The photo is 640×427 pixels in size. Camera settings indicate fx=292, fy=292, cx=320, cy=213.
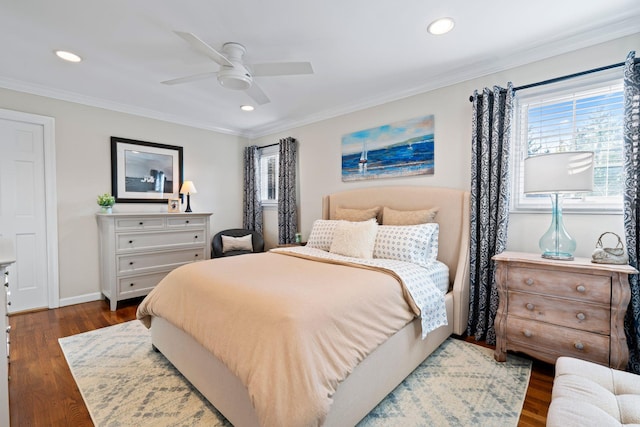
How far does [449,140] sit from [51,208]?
14.5ft

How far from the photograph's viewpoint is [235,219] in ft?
16.7

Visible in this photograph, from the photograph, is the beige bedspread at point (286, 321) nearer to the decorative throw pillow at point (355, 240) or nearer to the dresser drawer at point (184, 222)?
the decorative throw pillow at point (355, 240)

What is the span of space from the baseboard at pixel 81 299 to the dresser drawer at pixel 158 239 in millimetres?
808

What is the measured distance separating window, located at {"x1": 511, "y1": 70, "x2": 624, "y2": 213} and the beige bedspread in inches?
64.6

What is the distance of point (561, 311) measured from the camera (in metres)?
1.95

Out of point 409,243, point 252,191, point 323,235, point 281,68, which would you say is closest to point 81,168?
point 252,191

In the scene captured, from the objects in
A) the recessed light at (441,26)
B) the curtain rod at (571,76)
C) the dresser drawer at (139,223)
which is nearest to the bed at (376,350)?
the curtain rod at (571,76)

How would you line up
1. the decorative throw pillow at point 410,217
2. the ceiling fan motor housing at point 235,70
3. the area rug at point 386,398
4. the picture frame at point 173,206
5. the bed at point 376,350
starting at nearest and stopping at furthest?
the bed at point 376,350 < the area rug at point 386,398 < the ceiling fan motor housing at point 235,70 < the decorative throw pillow at point 410,217 < the picture frame at point 173,206

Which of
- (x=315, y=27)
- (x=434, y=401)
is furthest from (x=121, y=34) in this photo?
(x=434, y=401)

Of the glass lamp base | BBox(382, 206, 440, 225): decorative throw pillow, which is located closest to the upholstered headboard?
BBox(382, 206, 440, 225): decorative throw pillow

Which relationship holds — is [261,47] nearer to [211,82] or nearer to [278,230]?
[211,82]

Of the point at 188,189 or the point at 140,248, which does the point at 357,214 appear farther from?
the point at 140,248

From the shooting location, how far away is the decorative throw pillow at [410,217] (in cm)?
283

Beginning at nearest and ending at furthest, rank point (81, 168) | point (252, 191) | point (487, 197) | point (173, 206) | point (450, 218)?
1. point (487, 197)
2. point (450, 218)
3. point (81, 168)
4. point (173, 206)
5. point (252, 191)
